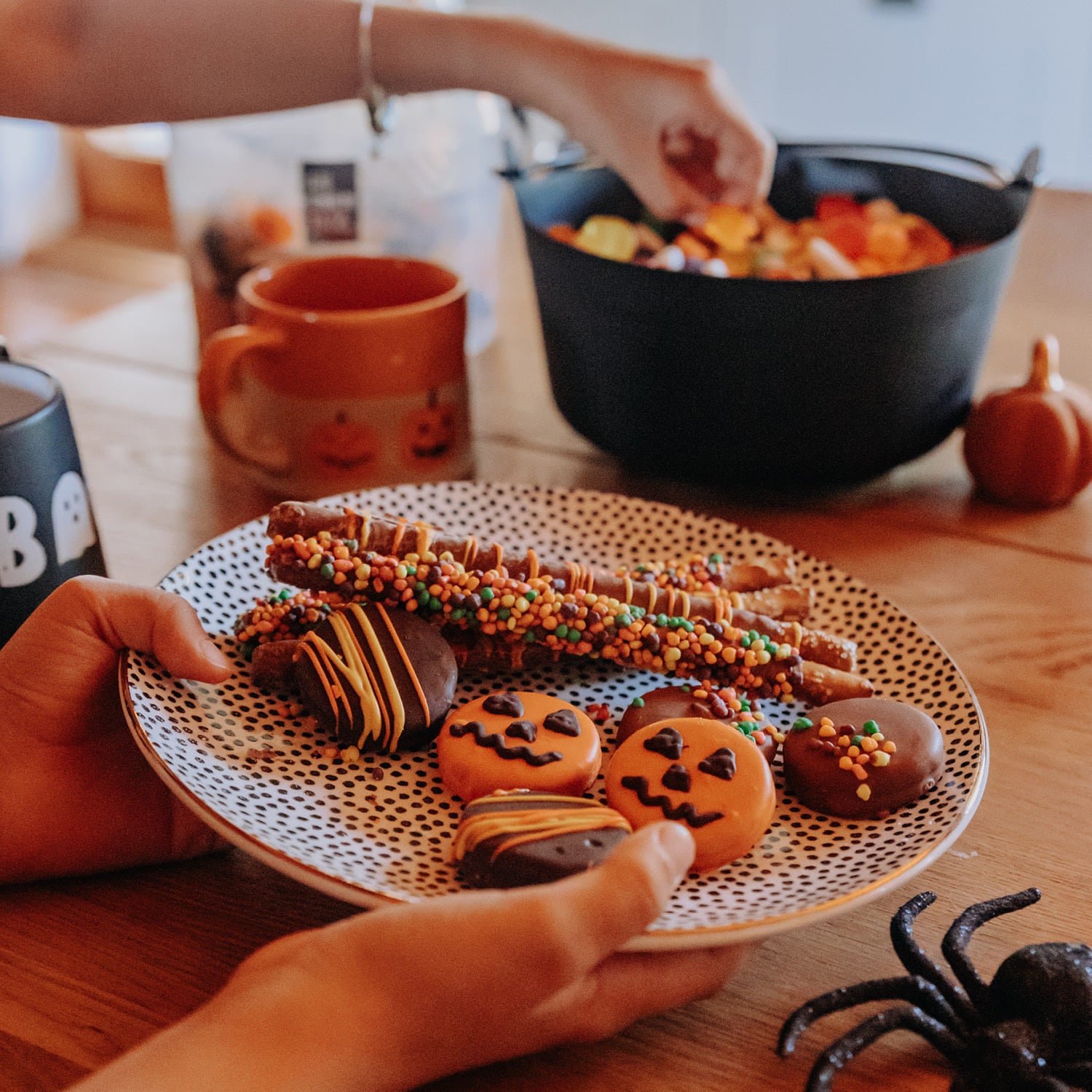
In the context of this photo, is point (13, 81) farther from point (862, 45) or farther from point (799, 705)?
point (862, 45)

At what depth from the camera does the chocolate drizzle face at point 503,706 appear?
65 cm

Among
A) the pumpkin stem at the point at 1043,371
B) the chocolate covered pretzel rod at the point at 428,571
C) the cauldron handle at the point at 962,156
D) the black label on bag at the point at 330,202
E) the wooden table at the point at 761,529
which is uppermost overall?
the cauldron handle at the point at 962,156

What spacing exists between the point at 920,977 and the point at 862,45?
3.12 metres

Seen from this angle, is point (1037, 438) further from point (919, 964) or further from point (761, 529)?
point (919, 964)

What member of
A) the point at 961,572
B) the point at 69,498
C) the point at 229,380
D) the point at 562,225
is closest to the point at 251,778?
the point at 69,498

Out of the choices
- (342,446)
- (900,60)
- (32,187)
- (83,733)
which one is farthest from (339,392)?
(900,60)

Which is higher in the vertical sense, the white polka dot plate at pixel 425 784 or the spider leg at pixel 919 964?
the white polka dot plate at pixel 425 784

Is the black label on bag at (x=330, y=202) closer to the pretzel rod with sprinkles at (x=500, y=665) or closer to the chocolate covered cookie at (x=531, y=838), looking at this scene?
the pretzel rod with sprinkles at (x=500, y=665)

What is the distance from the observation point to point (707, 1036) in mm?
553

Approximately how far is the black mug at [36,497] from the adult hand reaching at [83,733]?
6 centimetres

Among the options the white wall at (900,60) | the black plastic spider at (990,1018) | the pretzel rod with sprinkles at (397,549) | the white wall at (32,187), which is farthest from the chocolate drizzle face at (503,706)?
the white wall at (900,60)

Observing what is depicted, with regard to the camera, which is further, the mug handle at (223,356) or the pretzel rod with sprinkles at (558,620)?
the mug handle at (223,356)

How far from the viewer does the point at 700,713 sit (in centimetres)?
67

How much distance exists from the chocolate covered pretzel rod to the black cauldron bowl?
0.26 m
